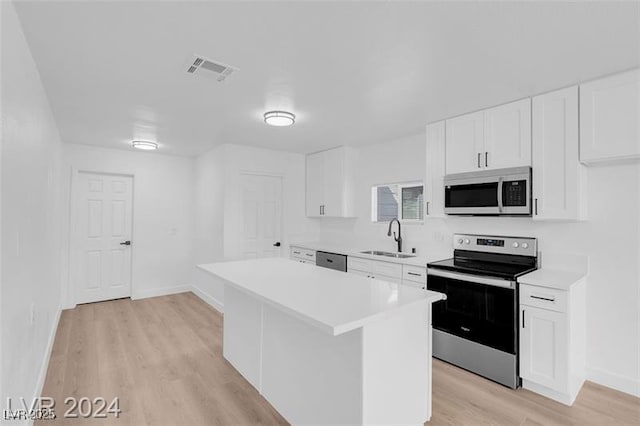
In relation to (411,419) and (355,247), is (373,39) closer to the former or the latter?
(411,419)

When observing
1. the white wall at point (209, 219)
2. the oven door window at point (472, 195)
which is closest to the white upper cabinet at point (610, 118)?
the oven door window at point (472, 195)

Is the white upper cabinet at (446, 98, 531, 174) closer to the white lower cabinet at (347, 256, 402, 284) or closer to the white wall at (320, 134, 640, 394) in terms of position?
the white wall at (320, 134, 640, 394)

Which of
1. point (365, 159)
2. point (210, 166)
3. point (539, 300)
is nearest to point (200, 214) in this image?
point (210, 166)

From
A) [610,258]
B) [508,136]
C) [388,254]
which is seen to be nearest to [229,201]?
[388,254]

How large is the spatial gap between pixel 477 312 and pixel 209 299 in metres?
3.67

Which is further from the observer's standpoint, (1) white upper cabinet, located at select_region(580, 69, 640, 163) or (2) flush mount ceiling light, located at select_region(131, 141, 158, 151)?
(2) flush mount ceiling light, located at select_region(131, 141, 158, 151)

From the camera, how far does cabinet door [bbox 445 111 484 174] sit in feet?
9.61

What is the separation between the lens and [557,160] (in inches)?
98.3

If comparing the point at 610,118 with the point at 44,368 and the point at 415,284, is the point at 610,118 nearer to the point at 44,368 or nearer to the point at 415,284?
the point at 415,284

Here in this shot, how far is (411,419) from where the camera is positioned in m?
1.80

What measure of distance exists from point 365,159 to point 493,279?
8.30ft

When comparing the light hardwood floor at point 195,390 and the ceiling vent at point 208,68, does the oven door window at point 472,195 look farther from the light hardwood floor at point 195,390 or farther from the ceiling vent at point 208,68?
the ceiling vent at point 208,68

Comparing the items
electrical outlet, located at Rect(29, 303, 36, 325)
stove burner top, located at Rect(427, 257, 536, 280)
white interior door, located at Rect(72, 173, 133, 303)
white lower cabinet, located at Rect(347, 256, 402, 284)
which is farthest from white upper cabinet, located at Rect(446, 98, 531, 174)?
white interior door, located at Rect(72, 173, 133, 303)

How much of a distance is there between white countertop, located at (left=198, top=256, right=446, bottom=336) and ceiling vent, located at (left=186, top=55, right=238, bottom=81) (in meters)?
1.46
